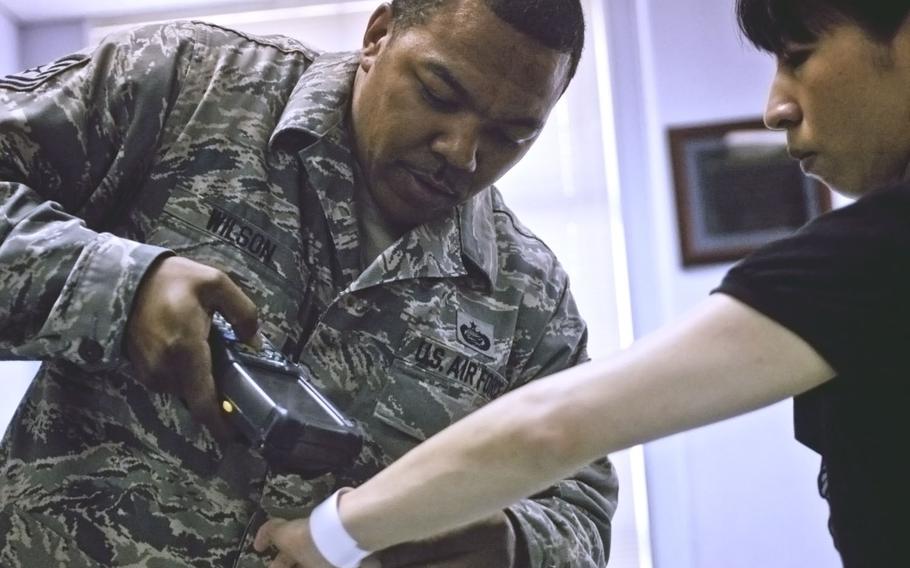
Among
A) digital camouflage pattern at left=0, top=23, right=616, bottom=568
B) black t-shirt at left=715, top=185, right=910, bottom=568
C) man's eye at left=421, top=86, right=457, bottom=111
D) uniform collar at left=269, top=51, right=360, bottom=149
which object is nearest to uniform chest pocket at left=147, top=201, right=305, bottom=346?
digital camouflage pattern at left=0, top=23, right=616, bottom=568

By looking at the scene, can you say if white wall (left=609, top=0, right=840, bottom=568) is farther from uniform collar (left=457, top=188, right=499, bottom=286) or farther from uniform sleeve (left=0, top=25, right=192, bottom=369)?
uniform sleeve (left=0, top=25, right=192, bottom=369)

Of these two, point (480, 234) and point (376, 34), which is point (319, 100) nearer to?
point (376, 34)

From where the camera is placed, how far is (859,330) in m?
0.68

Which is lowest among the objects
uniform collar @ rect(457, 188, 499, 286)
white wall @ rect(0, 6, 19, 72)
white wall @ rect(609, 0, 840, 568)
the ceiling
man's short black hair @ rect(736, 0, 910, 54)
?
white wall @ rect(609, 0, 840, 568)

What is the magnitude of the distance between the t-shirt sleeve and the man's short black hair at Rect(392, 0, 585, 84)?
48cm

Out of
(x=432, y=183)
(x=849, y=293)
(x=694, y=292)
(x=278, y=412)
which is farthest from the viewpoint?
(x=694, y=292)

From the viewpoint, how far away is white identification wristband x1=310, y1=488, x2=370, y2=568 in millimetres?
822

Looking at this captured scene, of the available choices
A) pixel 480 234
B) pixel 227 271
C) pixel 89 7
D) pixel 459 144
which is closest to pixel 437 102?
pixel 459 144

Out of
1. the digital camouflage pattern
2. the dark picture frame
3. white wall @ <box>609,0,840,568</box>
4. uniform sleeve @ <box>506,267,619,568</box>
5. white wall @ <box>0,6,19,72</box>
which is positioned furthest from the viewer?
white wall @ <box>0,6,19,72</box>

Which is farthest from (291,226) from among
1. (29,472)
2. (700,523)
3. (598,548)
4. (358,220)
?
(700,523)

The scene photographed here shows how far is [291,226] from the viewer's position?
3.49 ft

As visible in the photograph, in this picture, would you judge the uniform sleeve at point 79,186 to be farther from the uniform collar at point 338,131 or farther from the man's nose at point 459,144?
the man's nose at point 459,144

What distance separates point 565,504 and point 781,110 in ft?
1.49

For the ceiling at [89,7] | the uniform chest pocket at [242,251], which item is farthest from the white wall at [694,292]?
the uniform chest pocket at [242,251]
